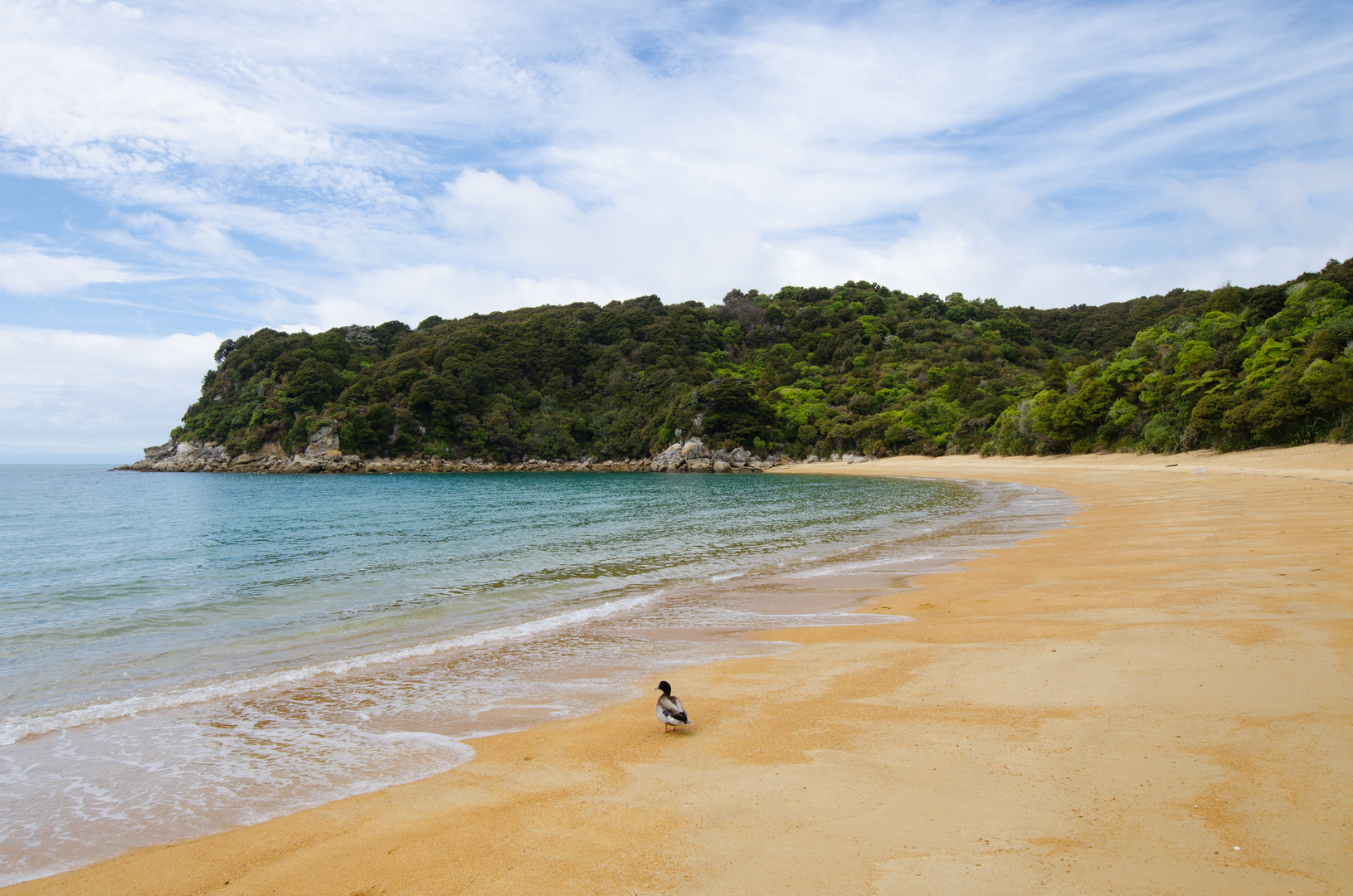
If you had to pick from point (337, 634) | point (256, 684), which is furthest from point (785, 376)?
point (256, 684)

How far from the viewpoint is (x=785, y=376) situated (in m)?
90.9

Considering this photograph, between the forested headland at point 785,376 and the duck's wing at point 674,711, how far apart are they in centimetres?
3742

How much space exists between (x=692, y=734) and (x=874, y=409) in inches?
2787

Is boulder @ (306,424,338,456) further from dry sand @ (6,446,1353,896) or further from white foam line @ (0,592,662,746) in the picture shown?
dry sand @ (6,446,1353,896)

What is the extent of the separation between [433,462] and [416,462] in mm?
1923

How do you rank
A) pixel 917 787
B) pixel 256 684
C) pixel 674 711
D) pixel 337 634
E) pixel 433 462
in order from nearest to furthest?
pixel 917 787 < pixel 674 711 < pixel 256 684 < pixel 337 634 < pixel 433 462

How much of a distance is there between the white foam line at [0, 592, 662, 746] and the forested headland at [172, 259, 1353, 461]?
118 ft

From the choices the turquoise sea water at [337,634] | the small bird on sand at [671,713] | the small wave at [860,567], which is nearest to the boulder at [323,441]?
the turquoise sea water at [337,634]

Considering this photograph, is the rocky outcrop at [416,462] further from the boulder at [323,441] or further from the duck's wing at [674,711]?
the duck's wing at [674,711]

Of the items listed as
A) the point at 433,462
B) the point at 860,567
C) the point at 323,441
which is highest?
the point at 323,441

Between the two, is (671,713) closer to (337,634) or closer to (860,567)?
(337,634)

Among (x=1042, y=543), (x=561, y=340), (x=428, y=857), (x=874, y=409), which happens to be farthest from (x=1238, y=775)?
(x=561, y=340)

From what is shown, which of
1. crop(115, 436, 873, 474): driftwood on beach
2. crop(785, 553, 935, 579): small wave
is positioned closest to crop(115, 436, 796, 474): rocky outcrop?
crop(115, 436, 873, 474): driftwood on beach

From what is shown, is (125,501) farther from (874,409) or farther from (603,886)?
(874,409)
